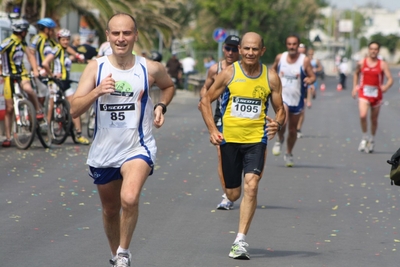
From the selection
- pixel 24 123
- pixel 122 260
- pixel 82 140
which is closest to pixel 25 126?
pixel 24 123

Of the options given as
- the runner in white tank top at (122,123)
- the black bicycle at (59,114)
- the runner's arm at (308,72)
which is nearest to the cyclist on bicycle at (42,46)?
the black bicycle at (59,114)

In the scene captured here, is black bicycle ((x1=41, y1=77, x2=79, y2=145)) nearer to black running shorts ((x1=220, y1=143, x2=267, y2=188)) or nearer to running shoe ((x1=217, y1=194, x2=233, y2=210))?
running shoe ((x1=217, y1=194, x2=233, y2=210))

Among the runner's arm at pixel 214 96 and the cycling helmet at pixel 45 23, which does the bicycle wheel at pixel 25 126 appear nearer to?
the cycling helmet at pixel 45 23

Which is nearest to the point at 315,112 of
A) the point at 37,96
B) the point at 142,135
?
the point at 37,96

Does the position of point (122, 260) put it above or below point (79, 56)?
above

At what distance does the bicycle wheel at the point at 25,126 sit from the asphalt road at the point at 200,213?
17 centimetres

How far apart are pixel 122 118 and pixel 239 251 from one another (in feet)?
5.27

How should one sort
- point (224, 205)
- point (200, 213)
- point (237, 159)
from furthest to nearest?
point (224, 205) < point (200, 213) < point (237, 159)

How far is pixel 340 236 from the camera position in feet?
27.1

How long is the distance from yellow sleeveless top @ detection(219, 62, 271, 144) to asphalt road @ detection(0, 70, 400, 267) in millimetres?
897

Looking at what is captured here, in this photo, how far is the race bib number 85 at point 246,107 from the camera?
7.92 metres

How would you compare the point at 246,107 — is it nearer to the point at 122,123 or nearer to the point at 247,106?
the point at 247,106

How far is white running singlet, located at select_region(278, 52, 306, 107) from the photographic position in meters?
13.8

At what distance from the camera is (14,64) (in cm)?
1502
